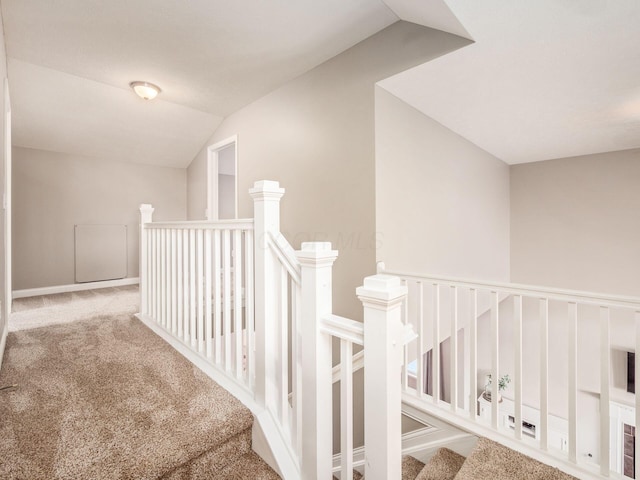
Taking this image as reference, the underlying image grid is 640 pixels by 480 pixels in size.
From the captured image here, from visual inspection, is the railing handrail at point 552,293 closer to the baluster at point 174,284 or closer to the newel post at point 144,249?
the baluster at point 174,284

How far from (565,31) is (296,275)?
6.60ft

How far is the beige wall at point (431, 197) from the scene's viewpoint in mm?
2506

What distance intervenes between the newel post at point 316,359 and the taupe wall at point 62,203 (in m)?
4.64

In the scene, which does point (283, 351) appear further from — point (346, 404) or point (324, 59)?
point (324, 59)

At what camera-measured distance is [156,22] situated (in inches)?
94.7

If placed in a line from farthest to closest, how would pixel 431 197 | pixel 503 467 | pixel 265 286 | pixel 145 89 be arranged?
pixel 145 89
pixel 431 197
pixel 503 467
pixel 265 286

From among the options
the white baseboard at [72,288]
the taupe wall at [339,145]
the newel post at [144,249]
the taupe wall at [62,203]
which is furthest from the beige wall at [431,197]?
the white baseboard at [72,288]

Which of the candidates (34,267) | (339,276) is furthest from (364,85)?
(34,267)

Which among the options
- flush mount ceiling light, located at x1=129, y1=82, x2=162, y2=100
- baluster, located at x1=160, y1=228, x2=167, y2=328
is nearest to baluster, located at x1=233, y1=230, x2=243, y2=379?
baluster, located at x1=160, y1=228, x2=167, y2=328

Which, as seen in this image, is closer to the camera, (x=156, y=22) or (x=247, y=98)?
(x=156, y=22)

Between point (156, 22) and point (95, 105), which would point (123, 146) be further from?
point (156, 22)

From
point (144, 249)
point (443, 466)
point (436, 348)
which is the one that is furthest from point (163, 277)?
point (443, 466)

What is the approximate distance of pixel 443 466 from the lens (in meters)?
A: 1.96

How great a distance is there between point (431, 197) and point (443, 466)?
210 centimetres
